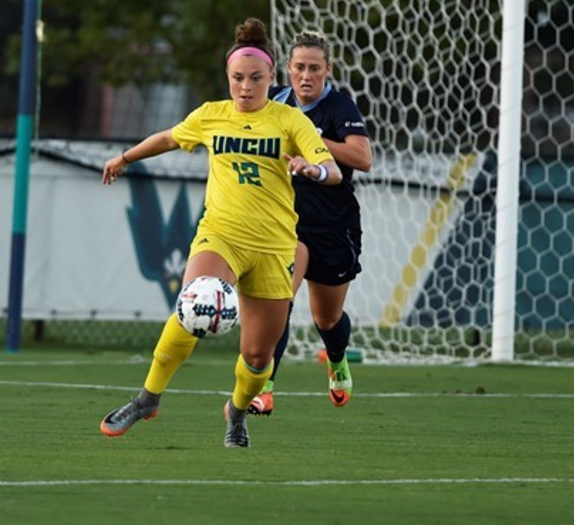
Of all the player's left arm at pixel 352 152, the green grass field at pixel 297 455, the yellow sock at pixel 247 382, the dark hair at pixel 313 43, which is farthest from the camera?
the dark hair at pixel 313 43

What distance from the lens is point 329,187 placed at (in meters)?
10.1

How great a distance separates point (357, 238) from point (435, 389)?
1.86 metres

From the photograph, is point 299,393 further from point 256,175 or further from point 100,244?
point 100,244

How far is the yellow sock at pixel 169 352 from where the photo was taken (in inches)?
309

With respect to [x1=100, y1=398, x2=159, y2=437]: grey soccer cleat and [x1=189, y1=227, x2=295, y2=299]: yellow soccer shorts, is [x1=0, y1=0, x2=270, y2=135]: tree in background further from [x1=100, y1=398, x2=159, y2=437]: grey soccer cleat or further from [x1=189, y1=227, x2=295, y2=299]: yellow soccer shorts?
[x1=100, y1=398, x2=159, y2=437]: grey soccer cleat

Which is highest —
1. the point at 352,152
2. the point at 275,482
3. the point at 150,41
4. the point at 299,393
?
the point at 150,41

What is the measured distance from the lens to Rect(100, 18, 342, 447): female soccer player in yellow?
7961 millimetres

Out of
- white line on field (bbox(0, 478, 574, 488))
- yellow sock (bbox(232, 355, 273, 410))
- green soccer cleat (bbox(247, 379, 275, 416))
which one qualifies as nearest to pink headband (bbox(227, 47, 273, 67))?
yellow sock (bbox(232, 355, 273, 410))

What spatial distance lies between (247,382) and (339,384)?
6.95 ft

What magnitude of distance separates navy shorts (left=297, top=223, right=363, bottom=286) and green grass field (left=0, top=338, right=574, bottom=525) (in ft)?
2.57

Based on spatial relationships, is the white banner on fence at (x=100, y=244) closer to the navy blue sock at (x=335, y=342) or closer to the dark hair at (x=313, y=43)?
the navy blue sock at (x=335, y=342)

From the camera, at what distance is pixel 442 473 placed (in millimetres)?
7156

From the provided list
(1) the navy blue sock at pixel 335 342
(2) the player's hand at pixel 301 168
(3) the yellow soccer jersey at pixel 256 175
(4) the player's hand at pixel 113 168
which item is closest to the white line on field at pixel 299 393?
(1) the navy blue sock at pixel 335 342

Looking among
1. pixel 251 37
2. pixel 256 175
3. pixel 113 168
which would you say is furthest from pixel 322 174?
pixel 113 168
